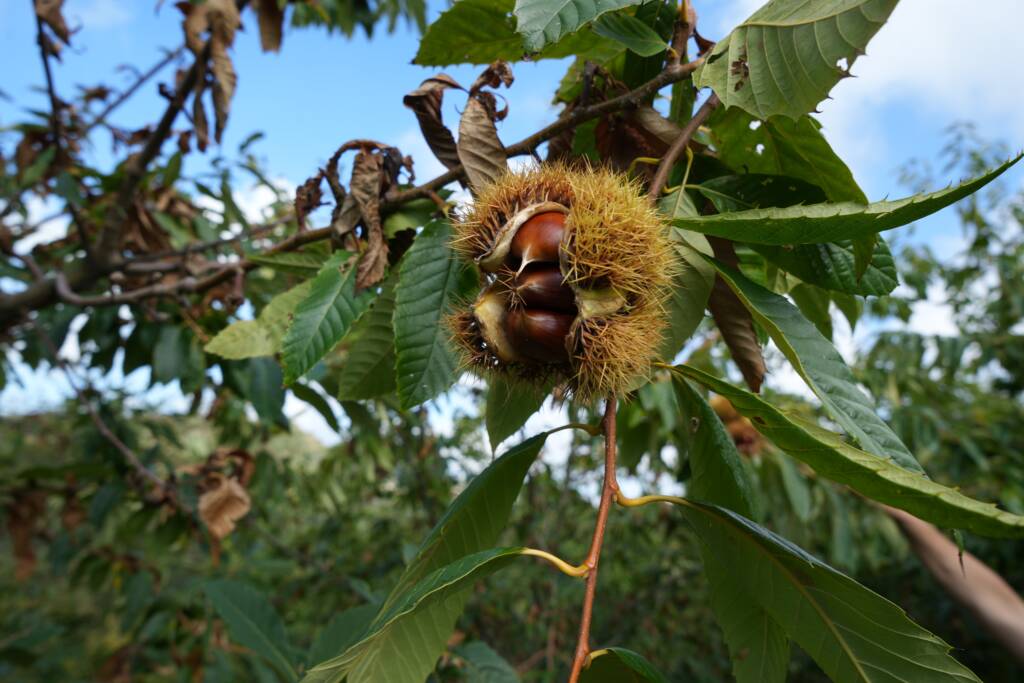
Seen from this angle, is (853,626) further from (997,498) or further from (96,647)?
(96,647)

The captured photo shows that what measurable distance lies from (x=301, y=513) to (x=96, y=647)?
428 centimetres

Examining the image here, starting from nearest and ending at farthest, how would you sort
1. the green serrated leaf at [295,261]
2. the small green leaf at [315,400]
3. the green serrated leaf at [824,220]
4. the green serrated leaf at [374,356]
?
1. the green serrated leaf at [824,220]
2. the green serrated leaf at [374,356]
3. the green serrated leaf at [295,261]
4. the small green leaf at [315,400]

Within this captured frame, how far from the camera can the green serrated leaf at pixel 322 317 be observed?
3.33ft

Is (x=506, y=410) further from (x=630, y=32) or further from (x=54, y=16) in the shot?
(x=54, y=16)

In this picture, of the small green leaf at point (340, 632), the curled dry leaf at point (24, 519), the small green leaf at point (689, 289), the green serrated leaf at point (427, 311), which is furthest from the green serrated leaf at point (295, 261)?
the curled dry leaf at point (24, 519)

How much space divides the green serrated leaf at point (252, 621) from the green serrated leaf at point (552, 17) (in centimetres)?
164

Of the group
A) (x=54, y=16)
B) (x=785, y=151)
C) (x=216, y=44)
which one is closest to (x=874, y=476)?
(x=785, y=151)

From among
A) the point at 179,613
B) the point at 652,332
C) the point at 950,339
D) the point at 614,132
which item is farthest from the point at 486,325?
the point at 950,339

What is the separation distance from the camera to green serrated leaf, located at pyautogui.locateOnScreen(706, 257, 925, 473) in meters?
0.84

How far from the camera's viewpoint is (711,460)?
3.28 feet

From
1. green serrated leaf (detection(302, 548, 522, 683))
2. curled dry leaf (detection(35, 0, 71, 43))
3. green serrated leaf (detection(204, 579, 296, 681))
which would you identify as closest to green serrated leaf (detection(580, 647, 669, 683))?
green serrated leaf (detection(302, 548, 522, 683))

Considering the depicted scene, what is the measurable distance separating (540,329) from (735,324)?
1.27 feet

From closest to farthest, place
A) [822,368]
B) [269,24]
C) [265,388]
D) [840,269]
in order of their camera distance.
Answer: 1. [822,368]
2. [840,269]
3. [265,388]
4. [269,24]

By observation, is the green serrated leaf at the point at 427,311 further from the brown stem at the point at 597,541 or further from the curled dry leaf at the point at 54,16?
the curled dry leaf at the point at 54,16
